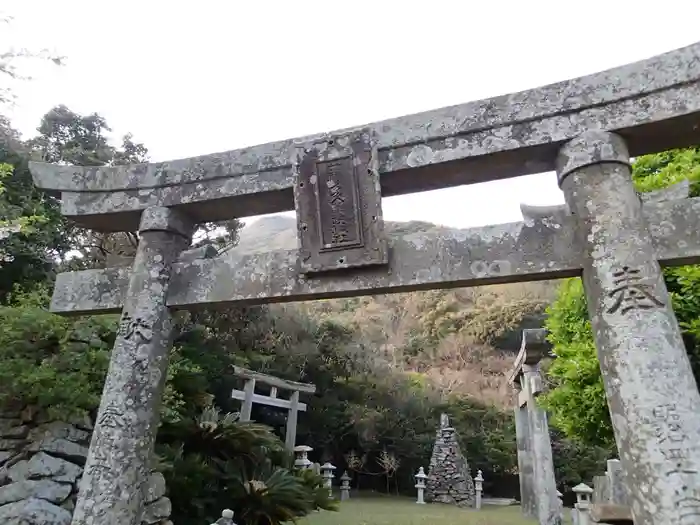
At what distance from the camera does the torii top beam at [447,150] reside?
3014 millimetres

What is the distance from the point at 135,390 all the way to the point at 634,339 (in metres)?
3.19

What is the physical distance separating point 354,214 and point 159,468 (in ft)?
13.3

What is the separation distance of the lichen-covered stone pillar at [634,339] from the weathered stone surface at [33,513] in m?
4.87

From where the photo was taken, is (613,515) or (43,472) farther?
(43,472)

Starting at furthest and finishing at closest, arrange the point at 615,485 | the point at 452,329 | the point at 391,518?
the point at 452,329 < the point at 391,518 < the point at 615,485

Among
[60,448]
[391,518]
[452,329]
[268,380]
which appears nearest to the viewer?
[60,448]

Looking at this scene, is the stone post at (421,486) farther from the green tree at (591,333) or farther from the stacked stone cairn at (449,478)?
the green tree at (591,333)

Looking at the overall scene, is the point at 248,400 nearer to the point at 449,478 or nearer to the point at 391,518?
the point at 391,518

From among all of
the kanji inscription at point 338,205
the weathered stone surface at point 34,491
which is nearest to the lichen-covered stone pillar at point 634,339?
the kanji inscription at point 338,205

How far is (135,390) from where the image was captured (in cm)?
346

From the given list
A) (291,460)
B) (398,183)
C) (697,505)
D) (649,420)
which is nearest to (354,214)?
(398,183)

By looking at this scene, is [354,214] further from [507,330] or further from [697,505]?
[507,330]

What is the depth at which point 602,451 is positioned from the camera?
16875 millimetres

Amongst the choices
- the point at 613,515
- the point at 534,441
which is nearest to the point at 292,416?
the point at 534,441
